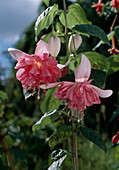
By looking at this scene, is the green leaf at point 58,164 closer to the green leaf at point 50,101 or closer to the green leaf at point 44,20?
the green leaf at point 50,101

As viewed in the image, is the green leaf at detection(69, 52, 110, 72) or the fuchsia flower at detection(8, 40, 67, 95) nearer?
the fuchsia flower at detection(8, 40, 67, 95)

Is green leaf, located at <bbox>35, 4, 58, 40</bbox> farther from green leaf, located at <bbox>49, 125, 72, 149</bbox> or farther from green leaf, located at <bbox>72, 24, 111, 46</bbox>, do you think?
green leaf, located at <bbox>49, 125, 72, 149</bbox>

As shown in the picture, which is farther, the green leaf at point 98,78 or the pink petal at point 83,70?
the green leaf at point 98,78

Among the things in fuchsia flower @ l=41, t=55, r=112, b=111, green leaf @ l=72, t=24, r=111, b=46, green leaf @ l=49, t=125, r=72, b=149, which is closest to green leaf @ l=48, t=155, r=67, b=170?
green leaf @ l=49, t=125, r=72, b=149

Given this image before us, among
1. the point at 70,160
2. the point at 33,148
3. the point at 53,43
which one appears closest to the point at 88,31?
the point at 53,43

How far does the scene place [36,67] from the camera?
0.44 meters

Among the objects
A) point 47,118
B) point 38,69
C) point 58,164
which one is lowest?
point 58,164

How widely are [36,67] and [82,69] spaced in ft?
0.28

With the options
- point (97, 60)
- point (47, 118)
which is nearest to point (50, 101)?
point (47, 118)

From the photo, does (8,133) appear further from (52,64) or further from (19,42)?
(19,42)

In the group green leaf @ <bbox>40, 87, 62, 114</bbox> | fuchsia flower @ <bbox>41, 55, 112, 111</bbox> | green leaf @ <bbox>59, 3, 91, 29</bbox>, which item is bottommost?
green leaf @ <bbox>40, 87, 62, 114</bbox>

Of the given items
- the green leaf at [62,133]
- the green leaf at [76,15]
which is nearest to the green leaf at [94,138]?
the green leaf at [62,133]

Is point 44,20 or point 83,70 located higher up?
point 44,20

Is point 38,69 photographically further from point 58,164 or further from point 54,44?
point 58,164
